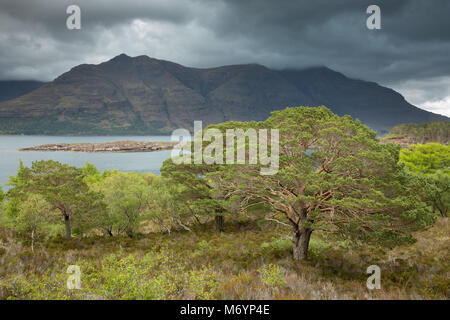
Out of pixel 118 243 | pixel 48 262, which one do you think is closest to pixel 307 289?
pixel 48 262

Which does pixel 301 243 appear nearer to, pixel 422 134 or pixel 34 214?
pixel 34 214

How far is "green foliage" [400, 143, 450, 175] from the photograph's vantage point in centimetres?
4522

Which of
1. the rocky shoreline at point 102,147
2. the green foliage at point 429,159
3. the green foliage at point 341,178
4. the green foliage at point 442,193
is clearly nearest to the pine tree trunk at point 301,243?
the green foliage at point 341,178

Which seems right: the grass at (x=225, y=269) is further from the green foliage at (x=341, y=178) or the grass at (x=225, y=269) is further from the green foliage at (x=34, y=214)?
the green foliage at (x=341, y=178)

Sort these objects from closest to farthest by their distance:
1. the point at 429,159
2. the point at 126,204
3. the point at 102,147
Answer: the point at 126,204 → the point at 429,159 → the point at 102,147

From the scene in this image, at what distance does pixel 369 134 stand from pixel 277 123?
5053 mm

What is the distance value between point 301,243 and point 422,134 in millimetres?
141351

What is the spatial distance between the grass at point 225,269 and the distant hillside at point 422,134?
116 m

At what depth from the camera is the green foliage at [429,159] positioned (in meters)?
45.2

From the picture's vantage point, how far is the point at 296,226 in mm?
15742

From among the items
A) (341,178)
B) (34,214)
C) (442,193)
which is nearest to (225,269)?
(341,178)

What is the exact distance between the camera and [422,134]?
121938mm

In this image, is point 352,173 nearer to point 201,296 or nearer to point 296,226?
point 296,226
